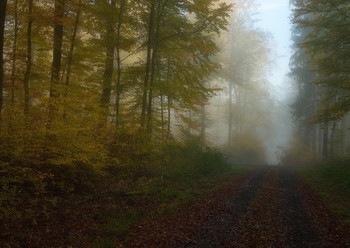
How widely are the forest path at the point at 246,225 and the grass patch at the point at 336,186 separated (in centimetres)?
43

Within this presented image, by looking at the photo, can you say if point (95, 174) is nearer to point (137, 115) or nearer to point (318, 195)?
point (137, 115)

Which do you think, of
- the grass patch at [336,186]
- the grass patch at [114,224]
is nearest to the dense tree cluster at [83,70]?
the grass patch at [114,224]

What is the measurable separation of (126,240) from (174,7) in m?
12.0

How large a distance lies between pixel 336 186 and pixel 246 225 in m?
8.70

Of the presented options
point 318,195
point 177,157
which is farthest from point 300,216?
point 177,157

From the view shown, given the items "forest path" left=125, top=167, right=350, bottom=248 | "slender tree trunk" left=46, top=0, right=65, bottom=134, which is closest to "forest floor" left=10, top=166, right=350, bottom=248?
"forest path" left=125, top=167, right=350, bottom=248

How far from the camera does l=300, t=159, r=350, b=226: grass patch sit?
1018cm

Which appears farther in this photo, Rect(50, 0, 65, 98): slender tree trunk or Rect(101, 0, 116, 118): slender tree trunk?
Rect(101, 0, 116, 118): slender tree trunk

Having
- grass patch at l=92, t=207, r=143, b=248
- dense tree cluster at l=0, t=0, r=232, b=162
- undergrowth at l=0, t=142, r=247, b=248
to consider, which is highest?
dense tree cluster at l=0, t=0, r=232, b=162

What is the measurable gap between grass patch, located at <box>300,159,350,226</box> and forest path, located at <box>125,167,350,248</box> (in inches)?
17.1

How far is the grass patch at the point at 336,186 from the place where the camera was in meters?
10.2

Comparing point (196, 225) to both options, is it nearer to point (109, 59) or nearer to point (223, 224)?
point (223, 224)

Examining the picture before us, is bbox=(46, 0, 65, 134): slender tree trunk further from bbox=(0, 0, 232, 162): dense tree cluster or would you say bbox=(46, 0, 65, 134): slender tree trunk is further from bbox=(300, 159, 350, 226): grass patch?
bbox=(300, 159, 350, 226): grass patch

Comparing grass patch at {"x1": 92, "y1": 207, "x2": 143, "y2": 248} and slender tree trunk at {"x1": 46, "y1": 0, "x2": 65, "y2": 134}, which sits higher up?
slender tree trunk at {"x1": 46, "y1": 0, "x2": 65, "y2": 134}
